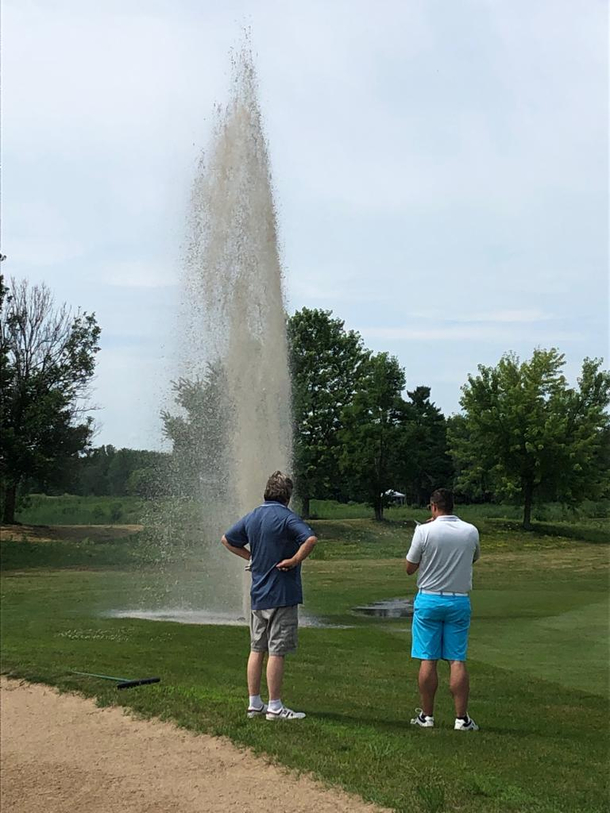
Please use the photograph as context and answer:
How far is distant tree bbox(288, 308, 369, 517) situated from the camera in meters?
47.9

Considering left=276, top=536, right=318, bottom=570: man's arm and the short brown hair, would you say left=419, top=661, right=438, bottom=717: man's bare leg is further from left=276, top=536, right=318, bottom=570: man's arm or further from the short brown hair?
→ the short brown hair

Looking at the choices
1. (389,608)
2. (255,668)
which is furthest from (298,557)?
(389,608)

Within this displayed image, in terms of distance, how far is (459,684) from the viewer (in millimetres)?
6840

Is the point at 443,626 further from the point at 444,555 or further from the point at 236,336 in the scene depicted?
the point at 236,336

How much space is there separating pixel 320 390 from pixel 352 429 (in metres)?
2.86

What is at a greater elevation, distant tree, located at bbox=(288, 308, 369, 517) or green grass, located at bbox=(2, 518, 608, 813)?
distant tree, located at bbox=(288, 308, 369, 517)

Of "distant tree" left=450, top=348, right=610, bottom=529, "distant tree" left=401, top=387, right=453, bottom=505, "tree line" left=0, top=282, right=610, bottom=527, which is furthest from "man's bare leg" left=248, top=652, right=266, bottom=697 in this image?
"distant tree" left=401, top=387, right=453, bottom=505

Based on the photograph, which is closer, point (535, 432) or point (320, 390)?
point (535, 432)

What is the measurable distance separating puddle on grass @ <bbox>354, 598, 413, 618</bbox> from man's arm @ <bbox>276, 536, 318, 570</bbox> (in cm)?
984

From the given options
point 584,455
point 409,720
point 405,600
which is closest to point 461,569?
point 409,720

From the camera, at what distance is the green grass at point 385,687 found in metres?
5.81

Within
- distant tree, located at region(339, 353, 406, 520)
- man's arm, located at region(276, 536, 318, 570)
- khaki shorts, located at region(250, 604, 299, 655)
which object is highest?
distant tree, located at region(339, 353, 406, 520)

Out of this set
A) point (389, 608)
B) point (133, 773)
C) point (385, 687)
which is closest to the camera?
point (133, 773)

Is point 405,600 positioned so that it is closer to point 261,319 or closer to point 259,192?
point 261,319
